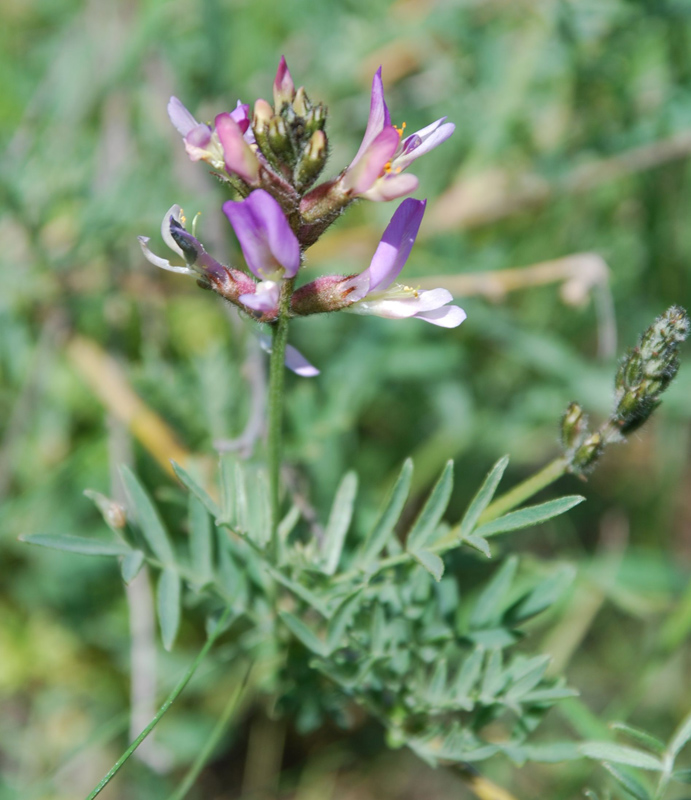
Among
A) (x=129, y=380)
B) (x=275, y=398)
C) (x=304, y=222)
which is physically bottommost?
(x=129, y=380)

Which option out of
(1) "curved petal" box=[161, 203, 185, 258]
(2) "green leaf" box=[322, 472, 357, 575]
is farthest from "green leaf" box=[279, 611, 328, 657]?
(1) "curved petal" box=[161, 203, 185, 258]

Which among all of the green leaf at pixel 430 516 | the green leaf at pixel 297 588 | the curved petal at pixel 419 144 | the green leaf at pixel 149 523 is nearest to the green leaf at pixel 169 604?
the green leaf at pixel 149 523

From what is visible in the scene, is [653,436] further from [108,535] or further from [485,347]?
[108,535]

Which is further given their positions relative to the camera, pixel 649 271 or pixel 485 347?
pixel 485 347

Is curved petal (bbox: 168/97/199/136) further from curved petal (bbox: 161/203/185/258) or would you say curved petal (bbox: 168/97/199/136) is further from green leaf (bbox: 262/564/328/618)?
green leaf (bbox: 262/564/328/618)

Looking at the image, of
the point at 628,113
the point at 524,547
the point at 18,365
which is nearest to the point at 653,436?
the point at 524,547

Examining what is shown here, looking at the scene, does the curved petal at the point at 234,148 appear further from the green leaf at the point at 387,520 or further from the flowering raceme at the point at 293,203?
the green leaf at the point at 387,520
